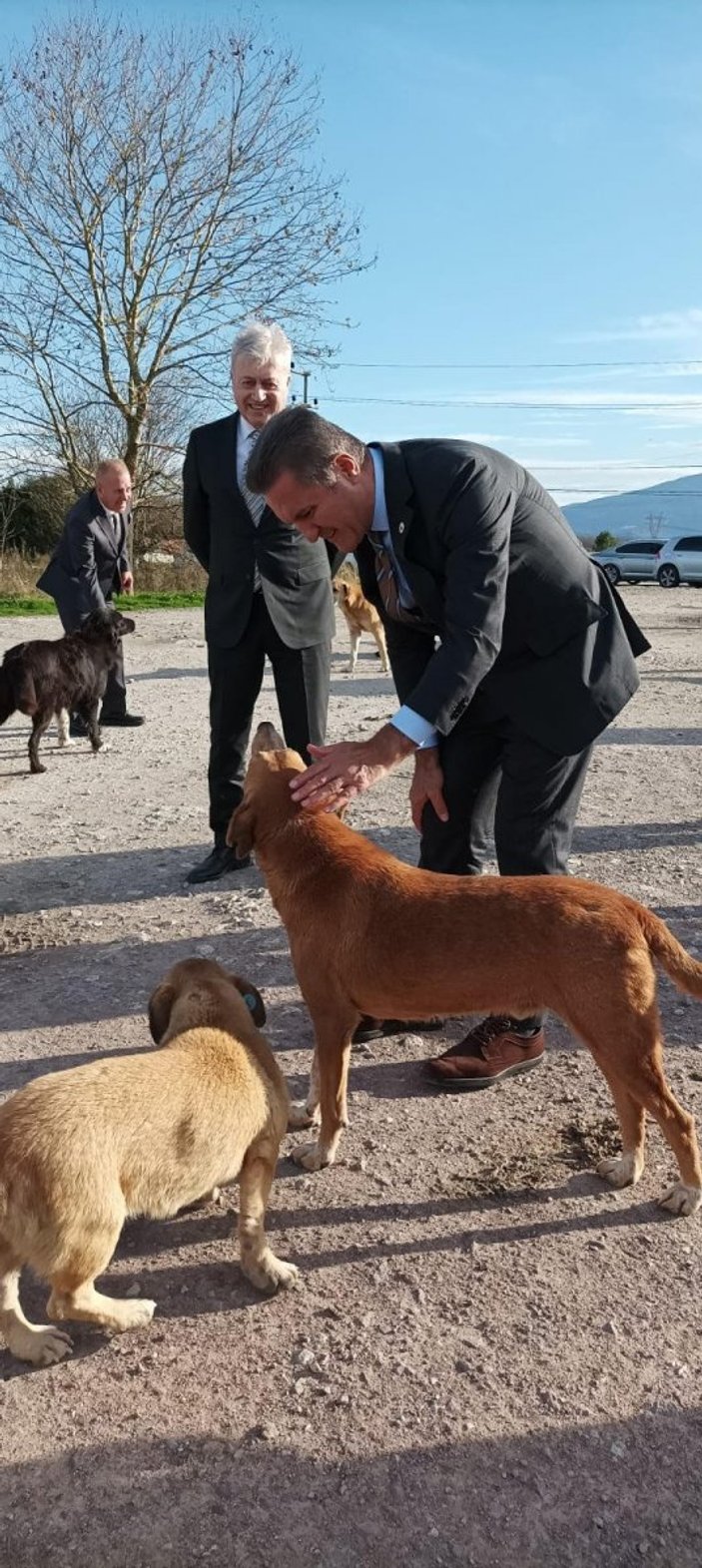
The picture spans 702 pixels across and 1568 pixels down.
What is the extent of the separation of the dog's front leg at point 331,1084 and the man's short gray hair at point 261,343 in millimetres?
3206

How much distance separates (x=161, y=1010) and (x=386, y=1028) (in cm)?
122

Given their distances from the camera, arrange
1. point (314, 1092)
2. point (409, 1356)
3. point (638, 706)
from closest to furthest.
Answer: point (409, 1356) < point (314, 1092) < point (638, 706)

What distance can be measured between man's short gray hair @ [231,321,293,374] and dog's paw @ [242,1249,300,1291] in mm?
3860

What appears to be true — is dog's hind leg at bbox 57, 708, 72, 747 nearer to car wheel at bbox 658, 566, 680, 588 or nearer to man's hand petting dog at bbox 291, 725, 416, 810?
man's hand petting dog at bbox 291, 725, 416, 810

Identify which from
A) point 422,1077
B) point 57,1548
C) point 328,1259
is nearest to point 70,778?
point 422,1077

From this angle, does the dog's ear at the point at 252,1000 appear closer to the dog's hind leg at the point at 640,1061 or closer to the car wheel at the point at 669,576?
the dog's hind leg at the point at 640,1061

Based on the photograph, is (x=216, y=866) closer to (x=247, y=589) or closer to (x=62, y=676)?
(x=247, y=589)

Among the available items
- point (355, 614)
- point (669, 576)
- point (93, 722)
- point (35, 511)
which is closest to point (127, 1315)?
point (93, 722)

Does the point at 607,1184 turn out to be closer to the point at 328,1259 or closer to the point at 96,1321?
the point at 328,1259

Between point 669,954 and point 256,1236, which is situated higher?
point 669,954

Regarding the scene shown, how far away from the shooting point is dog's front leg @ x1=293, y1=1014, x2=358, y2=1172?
3.17 meters

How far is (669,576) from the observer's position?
42.2m

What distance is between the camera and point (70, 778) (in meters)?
8.31

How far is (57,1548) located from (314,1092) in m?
1.64
